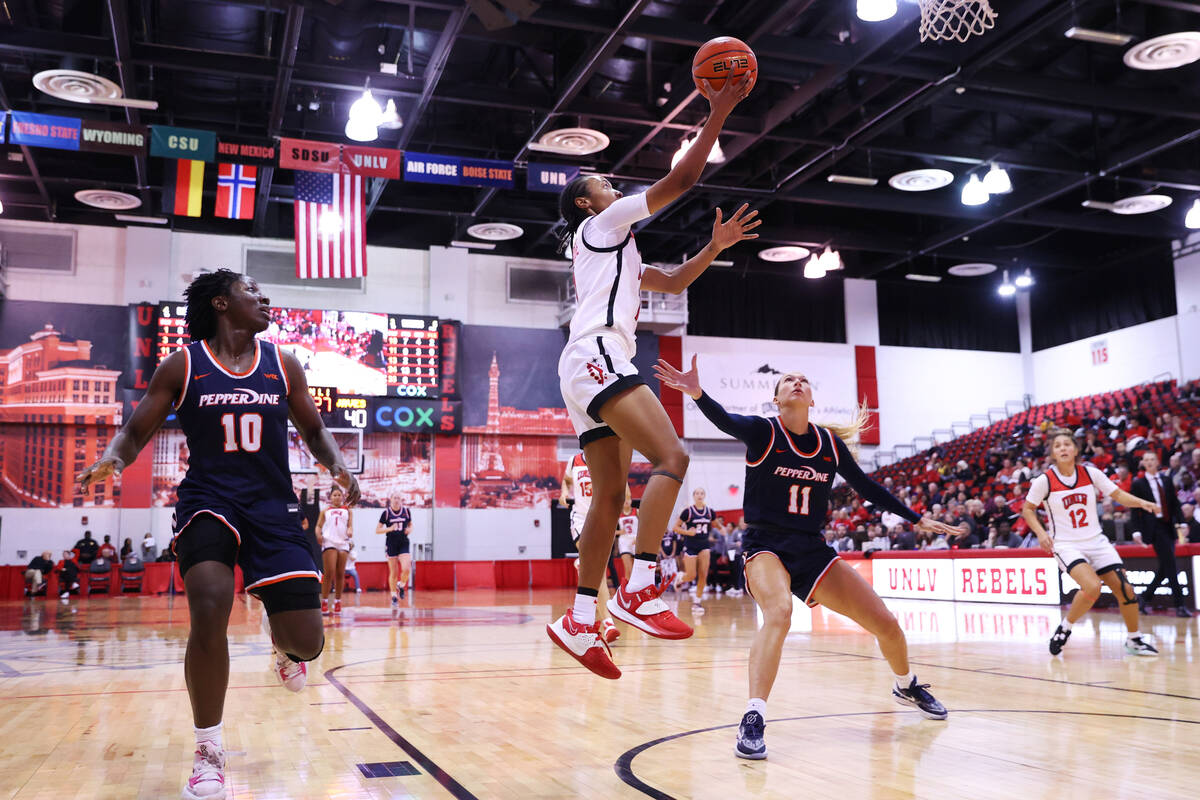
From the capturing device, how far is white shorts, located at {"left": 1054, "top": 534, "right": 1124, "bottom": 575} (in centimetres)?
854

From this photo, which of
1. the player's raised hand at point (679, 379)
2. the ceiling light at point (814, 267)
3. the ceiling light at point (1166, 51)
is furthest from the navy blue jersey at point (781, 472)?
the ceiling light at point (814, 267)

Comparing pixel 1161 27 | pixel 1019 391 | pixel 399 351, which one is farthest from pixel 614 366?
pixel 1019 391

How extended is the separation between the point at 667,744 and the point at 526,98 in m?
14.2

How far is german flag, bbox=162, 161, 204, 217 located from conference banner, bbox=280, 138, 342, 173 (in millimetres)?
1892

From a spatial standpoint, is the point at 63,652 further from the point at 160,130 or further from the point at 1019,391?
the point at 1019,391

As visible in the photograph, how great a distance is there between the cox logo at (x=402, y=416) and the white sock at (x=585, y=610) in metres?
19.0

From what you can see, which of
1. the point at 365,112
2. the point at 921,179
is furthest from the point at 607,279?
the point at 921,179

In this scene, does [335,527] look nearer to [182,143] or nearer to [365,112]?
[365,112]

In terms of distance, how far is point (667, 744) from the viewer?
4.74 m

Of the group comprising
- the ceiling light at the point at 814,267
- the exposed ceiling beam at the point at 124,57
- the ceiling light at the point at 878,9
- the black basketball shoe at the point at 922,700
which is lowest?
the black basketball shoe at the point at 922,700

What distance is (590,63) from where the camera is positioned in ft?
50.0

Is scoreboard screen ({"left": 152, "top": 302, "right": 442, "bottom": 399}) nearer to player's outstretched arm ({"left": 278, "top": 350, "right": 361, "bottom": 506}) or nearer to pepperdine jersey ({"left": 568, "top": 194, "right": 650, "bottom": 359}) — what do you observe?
player's outstretched arm ({"left": 278, "top": 350, "right": 361, "bottom": 506})

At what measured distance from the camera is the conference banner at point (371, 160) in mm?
16203

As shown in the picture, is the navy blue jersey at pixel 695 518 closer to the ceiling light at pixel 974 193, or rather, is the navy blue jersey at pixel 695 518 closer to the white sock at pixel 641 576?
the ceiling light at pixel 974 193
